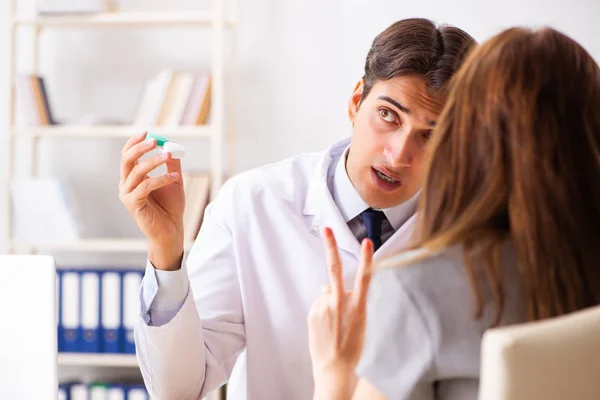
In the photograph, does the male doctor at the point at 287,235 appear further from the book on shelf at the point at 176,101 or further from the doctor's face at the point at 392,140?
the book on shelf at the point at 176,101

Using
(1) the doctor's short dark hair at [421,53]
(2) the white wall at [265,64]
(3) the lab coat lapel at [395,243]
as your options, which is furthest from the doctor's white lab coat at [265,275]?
(2) the white wall at [265,64]

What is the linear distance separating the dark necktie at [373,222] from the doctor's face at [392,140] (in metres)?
0.02

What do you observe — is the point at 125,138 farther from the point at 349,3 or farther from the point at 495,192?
the point at 495,192

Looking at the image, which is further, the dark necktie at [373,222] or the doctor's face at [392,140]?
the dark necktie at [373,222]

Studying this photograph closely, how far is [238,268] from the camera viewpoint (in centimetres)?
153

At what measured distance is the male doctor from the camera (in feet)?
4.36

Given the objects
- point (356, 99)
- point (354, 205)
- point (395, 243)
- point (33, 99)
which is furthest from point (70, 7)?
point (395, 243)

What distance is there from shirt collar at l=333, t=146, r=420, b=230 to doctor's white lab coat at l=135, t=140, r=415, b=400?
0.03 meters

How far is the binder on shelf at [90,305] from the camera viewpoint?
110 inches

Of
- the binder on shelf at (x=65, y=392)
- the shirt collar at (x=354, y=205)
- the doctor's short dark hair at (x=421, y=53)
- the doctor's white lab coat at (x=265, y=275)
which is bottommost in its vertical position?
the binder on shelf at (x=65, y=392)

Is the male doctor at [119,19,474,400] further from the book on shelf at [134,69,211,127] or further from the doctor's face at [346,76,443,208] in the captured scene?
the book on shelf at [134,69,211,127]

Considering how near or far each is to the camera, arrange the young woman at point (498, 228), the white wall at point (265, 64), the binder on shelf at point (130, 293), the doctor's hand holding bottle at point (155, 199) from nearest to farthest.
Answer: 1. the young woman at point (498, 228)
2. the doctor's hand holding bottle at point (155, 199)
3. the binder on shelf at point (130, 293)
4. the white wall at point (265, 64)

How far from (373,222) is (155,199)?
0.47 meters

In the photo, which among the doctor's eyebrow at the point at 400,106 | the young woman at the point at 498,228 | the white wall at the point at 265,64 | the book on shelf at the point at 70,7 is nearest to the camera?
the young woman at the point at 498,228
